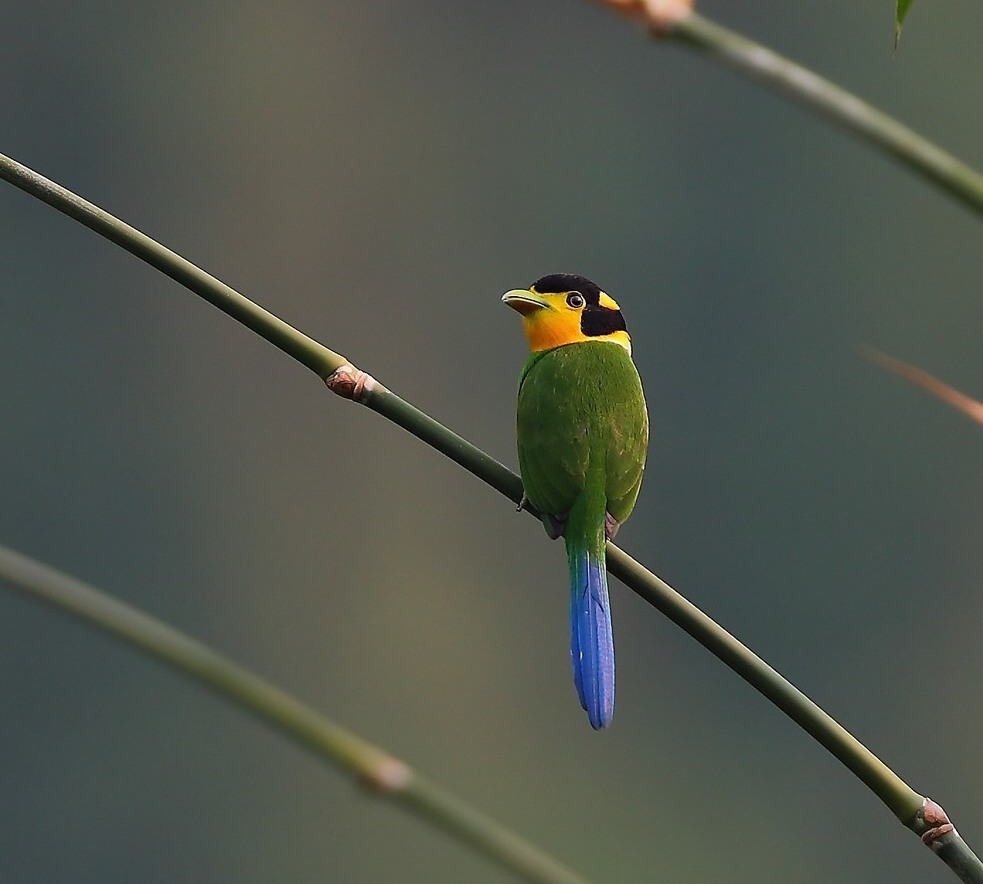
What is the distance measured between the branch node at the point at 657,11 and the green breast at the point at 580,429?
5.74 ft

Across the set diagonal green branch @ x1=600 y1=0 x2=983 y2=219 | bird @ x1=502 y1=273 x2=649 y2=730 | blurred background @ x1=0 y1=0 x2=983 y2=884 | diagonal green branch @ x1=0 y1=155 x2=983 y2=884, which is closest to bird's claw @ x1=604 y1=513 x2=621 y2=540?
bird @ x1=502 y1=273 x2=649 y2=730

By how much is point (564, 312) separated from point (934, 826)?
1.97m

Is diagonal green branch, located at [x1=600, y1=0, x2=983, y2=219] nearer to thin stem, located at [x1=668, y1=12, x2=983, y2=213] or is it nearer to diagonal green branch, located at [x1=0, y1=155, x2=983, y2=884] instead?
thin stem, located at [x1=668, y1=12, x2=983, y2=213]

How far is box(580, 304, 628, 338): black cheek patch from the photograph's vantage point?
3.31 metres

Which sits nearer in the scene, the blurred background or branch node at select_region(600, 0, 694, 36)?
branch node at select_region(600, 0, 694, 36)

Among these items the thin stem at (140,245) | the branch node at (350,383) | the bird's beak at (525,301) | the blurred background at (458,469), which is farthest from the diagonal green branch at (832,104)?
the blurred background at (458,469)

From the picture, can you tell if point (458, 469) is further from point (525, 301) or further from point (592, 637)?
point (592, 637)

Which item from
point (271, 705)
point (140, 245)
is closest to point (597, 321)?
point (140, 245)

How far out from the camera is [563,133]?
98.7ft

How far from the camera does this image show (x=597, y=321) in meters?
3.32

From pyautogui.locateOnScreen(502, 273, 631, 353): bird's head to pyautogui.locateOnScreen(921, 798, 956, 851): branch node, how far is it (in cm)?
190

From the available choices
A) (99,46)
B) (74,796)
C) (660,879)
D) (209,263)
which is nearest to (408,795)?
(660,879)

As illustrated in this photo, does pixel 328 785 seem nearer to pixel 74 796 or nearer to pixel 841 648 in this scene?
pixel 74 796

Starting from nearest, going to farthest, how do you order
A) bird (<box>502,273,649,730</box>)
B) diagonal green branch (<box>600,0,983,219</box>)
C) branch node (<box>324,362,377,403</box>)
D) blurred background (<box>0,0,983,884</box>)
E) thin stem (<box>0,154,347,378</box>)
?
diagonal green branch (<box>600,0,983,219</box>)
thin stem (<box>0,154,347,378</box>)
branch node (<box>324,362,377,403</box>)
bird (<box>502,273,649,730</box>)
blurred background (<box>0,0,983,884</box>)
